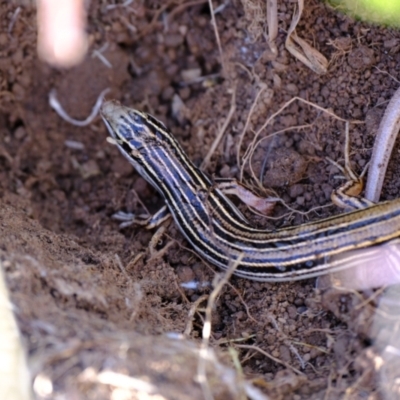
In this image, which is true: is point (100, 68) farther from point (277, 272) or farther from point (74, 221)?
point (277, 272)

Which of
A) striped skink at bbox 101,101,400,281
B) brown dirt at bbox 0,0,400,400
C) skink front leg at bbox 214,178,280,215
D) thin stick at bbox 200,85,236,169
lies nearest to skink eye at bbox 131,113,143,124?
striped skink at bbox 101,101,400,281

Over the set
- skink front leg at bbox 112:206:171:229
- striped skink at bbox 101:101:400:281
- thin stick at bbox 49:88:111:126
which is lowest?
skink front leg at bbox 112:206:171:229

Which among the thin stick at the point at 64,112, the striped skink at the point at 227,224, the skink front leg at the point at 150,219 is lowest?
the skink front leg at the point at 150,219

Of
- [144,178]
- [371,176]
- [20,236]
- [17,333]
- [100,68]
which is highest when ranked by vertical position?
[100,68]

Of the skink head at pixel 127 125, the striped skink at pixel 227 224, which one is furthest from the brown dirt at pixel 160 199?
the skink head at pixel 127 125

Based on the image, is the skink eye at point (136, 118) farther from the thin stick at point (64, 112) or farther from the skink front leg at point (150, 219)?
the skink front leg at point (150, 219)

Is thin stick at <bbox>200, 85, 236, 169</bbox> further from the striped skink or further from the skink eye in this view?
the skink eye

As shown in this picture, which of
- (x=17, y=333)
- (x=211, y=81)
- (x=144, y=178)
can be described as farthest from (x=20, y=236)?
(x=211, y=81)
